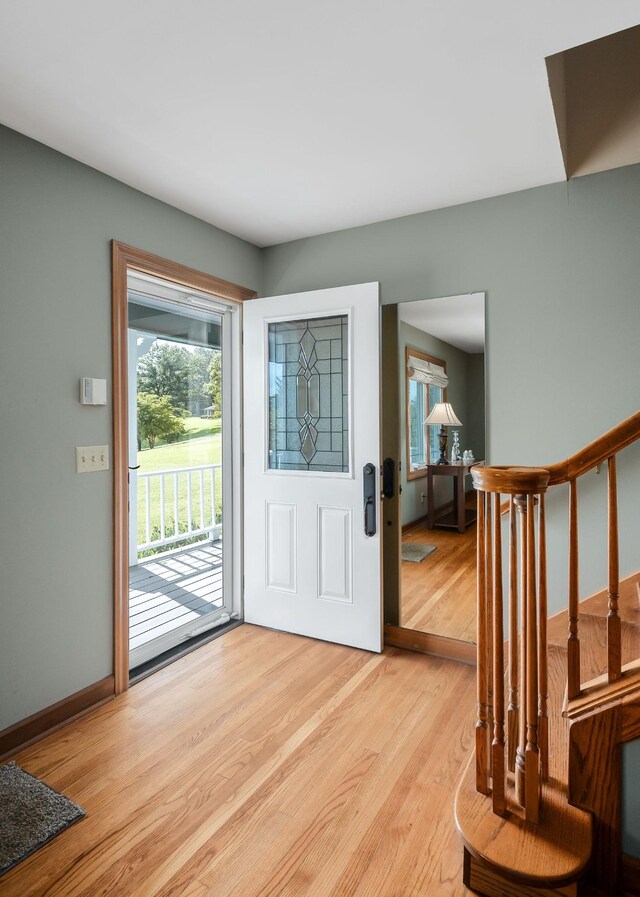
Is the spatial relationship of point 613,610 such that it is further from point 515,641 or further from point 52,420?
point 52,420

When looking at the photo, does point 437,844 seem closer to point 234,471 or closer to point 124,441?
point 124,441

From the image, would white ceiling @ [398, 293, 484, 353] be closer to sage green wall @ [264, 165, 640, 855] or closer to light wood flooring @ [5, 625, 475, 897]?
sage green wall @ [264, 165, 640, 855]

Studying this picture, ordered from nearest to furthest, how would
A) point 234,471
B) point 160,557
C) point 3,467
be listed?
point 3,467
point 234,471
point 160,557

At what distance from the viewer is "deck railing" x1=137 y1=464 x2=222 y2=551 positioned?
4172mm

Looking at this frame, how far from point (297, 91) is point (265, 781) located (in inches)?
98.0

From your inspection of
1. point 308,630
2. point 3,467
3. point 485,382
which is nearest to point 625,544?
point 485,382

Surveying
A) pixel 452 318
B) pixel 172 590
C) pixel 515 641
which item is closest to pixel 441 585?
pixel 452 318

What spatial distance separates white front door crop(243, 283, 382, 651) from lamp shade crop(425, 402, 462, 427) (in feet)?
1.25

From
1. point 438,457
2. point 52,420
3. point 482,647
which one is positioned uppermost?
point 52,420

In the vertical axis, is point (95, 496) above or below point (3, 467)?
below

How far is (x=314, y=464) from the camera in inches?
124

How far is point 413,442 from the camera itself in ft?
10.2

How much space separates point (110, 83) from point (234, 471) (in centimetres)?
217

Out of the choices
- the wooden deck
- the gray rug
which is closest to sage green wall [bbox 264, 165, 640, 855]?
the wooden deck
